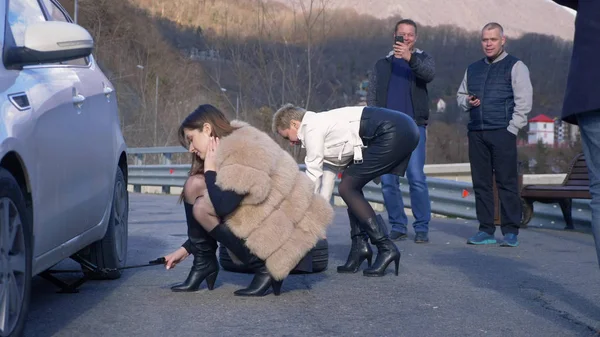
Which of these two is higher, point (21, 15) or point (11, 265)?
point (21, 15)

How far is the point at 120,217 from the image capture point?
6.72 m

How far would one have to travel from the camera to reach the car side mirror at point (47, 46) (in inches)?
175

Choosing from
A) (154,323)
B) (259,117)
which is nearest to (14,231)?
(154,323)

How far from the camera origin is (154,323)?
4977 millimetres

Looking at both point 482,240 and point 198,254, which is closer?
point 198,254

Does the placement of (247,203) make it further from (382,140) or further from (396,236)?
(396,236)

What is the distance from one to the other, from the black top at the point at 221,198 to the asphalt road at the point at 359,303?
517mm

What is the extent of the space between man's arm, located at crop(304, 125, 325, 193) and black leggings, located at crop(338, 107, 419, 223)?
39 centimetres

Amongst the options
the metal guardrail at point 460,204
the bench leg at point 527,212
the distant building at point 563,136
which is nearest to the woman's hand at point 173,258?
the metal guardrail at point 460,204

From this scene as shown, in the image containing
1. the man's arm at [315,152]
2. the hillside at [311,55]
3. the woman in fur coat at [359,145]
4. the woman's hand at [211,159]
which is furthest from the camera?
the hillside at [311,55]

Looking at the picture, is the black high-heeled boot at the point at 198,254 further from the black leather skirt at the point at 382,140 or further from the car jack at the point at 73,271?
the black leather skirt at the point at 382,140

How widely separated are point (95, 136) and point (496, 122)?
4.43 metres

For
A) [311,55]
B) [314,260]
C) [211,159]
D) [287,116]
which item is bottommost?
[314,260]

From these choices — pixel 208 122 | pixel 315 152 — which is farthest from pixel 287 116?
pixel 208 122
